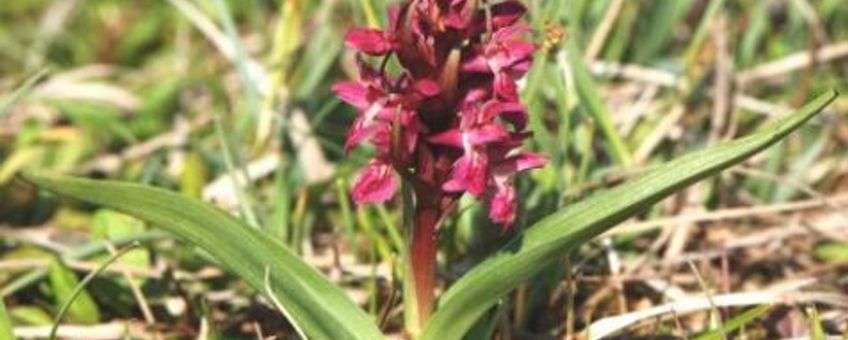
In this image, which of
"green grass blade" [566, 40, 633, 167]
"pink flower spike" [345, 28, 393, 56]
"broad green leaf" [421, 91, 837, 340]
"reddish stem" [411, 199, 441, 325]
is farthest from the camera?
"green grass blade" [566, 40, 633, 167]

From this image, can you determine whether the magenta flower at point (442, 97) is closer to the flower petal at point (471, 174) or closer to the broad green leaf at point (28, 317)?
the flower petal at point (471, 174)

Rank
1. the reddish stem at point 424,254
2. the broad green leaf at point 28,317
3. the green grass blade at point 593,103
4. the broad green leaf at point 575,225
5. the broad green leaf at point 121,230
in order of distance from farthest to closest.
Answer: the green grass blade at point 593,103 → the broad green leaf at point 121,230 → the broad green leaf at point 28,317 → the reddish stem at point 424,254 → the broad green leaf at point 575,225

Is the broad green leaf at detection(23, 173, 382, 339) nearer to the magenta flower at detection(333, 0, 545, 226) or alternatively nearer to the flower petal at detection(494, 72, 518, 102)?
the magenta flower at detection(333, 0, 545, 226)

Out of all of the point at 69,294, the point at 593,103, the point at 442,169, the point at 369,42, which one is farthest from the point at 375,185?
the point at 593,103

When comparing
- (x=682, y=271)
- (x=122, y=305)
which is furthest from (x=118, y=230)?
(x=682, y=271)

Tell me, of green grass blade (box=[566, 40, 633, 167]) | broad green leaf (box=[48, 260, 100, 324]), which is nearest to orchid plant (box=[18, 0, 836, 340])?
broad green leaf (box=[48, 260, 100, 324])

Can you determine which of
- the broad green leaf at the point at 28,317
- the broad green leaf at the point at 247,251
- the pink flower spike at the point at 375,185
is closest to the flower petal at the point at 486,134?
the pink flower spike at the point at 375,185

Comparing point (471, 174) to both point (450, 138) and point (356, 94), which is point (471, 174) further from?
point (356, 94)

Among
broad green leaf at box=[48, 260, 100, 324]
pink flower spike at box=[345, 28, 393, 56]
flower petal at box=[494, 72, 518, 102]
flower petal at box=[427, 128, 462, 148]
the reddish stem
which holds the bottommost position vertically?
the reddish stem
